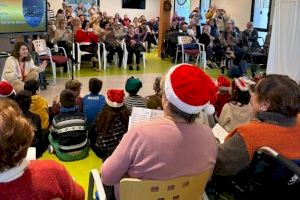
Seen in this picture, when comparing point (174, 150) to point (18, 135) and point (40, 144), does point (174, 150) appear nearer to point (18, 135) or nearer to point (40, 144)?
point (18, 135)

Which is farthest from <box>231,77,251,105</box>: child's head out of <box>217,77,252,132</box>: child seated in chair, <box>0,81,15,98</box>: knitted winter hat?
<box>0,81,15,98</box>: knitted winter hat

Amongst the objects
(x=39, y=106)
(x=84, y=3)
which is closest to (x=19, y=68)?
(x=39, y=106)

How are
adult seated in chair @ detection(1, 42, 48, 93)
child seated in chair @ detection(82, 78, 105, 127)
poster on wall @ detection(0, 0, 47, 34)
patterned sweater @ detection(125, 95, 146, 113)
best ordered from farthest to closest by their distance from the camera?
1. poster on wall @ detection(0, 0, 47, 34)
2. adult seated in chair @ detection(1, 42, 48, 93)
3. child seated in chair @ detection(82, 78, 105, 127)
4. patterned sweater @ detection(125, 95, 146, 113)

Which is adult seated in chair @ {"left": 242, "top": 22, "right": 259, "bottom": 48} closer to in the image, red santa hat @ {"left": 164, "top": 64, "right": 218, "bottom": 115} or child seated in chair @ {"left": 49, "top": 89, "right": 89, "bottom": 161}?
child seated in chair @ {"left": 49, "top": 89, "right": 89, "bottom": 161}

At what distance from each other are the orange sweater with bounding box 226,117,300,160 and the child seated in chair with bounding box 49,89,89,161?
1850 mm

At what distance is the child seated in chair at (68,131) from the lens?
10.3 feet

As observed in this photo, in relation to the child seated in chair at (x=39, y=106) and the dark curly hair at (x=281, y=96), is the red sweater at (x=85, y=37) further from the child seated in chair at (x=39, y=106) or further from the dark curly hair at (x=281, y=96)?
the dark curly hair at (x=281, y=96)

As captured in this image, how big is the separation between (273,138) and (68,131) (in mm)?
1985

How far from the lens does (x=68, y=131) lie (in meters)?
3.13

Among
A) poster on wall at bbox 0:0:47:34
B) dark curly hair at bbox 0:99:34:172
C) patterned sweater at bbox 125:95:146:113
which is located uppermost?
poster on wall at bbox 0:0:47:34

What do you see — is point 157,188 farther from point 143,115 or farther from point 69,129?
point 69,129

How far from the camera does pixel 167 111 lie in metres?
1.58

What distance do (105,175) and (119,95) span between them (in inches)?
59.2

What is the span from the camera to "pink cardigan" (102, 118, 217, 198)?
145 centimetres
